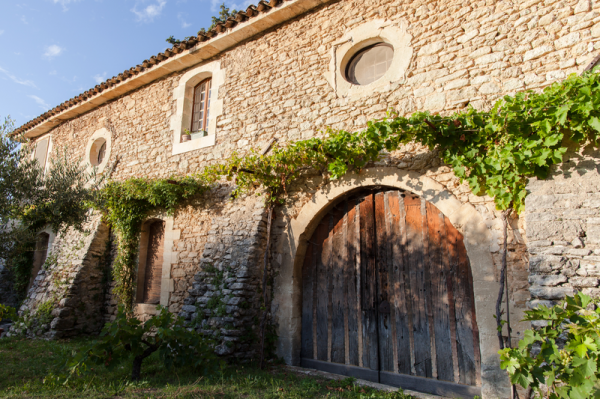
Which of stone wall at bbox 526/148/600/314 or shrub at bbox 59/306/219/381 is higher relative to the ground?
stone wall at bbox 526/148/600/314

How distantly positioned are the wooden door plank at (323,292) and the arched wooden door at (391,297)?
0.04 ft

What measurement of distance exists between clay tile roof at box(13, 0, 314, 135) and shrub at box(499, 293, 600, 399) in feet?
17.8

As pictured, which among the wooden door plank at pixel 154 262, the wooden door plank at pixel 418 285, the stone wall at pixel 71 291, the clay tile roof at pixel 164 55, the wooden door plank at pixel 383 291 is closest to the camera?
the wooden door plank at pixel 418 285

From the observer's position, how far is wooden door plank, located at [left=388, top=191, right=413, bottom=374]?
13.7 ft

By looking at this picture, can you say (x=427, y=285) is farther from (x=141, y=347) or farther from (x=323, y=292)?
(x=141, y=347)

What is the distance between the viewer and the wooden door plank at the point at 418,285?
13.3ft

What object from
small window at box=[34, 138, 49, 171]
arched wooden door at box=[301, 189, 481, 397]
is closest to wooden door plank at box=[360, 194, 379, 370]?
arched wooden door at box=[301, 189, 481, 397]

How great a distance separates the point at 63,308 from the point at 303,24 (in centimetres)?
667

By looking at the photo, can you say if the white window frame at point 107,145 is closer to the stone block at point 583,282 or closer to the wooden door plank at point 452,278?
the wooden door plank at point 452,278

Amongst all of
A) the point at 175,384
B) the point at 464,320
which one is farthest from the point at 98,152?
the point at 464,320

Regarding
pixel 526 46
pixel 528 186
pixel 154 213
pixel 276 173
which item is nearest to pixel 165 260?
pixel 154 213

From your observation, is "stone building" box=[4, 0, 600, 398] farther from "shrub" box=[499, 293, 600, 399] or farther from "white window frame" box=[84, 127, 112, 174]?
"white window frame" box=[84, 127, 112, 174]

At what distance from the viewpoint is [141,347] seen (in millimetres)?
3898

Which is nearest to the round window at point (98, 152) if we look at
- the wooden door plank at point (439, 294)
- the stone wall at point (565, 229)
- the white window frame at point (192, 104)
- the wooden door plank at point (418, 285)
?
the white window frame at point (192, 104)
